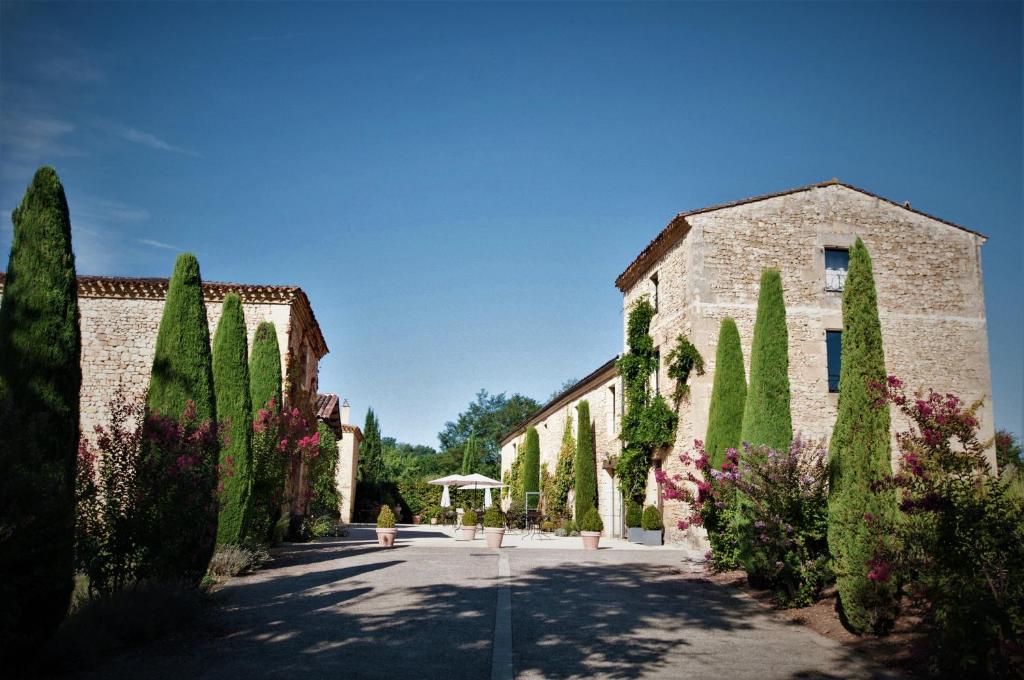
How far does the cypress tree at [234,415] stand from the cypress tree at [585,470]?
13.7 m

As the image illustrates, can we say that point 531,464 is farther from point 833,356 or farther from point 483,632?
point 483,632

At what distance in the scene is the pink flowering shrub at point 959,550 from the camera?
518 cm

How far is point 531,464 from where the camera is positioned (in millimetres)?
31906

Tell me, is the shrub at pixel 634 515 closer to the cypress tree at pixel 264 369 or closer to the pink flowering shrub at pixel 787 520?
the pink flowering shrub at pixel 787 520

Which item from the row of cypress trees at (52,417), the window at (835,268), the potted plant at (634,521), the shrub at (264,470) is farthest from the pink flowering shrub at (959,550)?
the window at (835,268)

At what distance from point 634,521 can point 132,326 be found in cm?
1444

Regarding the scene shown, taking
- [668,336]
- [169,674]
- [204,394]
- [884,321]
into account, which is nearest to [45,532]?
[169,674]

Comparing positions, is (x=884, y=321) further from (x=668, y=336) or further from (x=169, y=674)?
(x=169, y=674)

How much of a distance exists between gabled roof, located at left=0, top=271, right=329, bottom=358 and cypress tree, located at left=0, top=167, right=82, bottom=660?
12820mm

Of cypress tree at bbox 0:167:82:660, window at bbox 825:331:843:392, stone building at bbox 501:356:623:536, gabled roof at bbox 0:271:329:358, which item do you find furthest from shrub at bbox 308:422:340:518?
cypress tree at bbox 0:167:82:660

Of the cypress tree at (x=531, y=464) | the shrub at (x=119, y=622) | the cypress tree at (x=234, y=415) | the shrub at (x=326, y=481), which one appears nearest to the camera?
the shrub at (x=119, y=622)

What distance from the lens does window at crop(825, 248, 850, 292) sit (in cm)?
1856

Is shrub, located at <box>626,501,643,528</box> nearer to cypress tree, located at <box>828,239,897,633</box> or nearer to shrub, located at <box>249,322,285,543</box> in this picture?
shrub, located at <box>249,322,285,543</box>

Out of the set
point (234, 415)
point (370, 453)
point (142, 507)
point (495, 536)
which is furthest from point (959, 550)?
point (370, 453)
